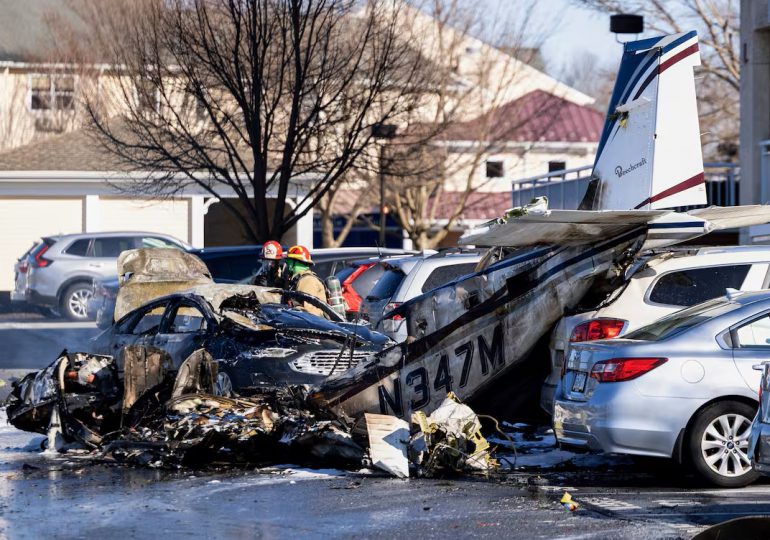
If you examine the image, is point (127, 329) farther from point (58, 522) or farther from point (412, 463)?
point (58, 522)

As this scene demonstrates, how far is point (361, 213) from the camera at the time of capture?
43.8 m

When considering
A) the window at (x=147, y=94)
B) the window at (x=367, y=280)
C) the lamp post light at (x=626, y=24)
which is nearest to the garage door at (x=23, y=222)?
the window at (x=147, y=94)

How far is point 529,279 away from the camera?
1091cm

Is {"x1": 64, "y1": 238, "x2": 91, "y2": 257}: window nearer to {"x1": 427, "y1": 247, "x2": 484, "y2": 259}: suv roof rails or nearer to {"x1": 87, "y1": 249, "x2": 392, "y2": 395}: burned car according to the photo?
{"x1": 87, "y1": 249, "x2": 392, "y2": 395}: burned car

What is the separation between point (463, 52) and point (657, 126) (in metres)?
29.2

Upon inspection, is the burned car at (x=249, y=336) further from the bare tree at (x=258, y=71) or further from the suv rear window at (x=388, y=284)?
the bare tree at (x=258, y=71)

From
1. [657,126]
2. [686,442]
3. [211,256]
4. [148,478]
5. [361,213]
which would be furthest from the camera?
[361,213]

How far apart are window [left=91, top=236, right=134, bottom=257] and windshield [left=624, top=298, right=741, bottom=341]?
20.1 metres

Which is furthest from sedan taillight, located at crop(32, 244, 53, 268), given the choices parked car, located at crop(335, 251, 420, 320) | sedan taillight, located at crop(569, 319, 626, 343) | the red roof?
sedan taillight, located at crop(569, 319, 626, 343)

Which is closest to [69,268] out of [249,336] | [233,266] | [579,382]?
[233,266]

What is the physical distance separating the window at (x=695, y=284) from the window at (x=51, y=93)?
31.7m

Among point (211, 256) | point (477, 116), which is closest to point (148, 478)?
point (211, 256)

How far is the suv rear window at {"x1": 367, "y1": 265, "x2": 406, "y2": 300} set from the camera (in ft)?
48.2

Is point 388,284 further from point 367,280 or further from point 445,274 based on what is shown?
point 367,280
